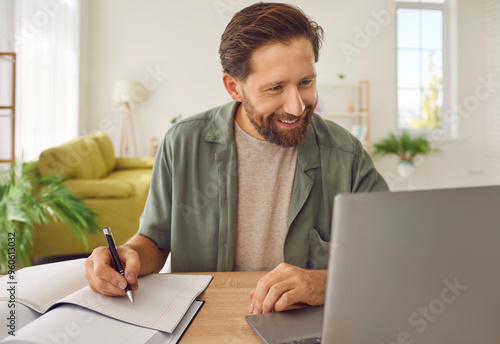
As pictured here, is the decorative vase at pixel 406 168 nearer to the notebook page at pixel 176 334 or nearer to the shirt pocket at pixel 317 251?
the shirt pocket at pixel 317 251

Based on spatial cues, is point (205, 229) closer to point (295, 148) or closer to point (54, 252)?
point (295, 148)

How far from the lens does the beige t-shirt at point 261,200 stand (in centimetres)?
122

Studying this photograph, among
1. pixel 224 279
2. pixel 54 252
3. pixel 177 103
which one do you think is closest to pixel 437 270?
pixel 224 279

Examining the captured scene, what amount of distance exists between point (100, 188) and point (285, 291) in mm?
2840

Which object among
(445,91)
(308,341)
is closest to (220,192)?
(308,341)

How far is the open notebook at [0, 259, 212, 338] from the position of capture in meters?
0.72

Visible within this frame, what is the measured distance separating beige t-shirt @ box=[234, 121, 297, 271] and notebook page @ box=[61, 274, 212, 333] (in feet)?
1.01

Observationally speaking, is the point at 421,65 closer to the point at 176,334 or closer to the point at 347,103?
the point at 347,103

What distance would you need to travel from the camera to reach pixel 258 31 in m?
1.13

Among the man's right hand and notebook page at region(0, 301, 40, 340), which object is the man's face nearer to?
the man's right hand

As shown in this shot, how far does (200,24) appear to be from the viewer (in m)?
6.27

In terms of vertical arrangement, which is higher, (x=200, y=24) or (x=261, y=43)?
(x=200, y=24)

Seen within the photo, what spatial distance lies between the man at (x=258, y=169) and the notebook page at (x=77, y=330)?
1.24 feet

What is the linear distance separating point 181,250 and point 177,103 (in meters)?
5.30
